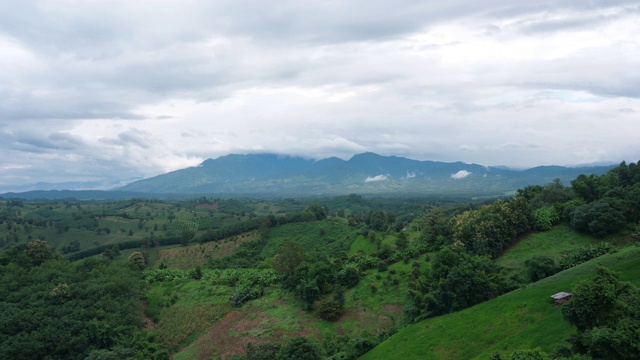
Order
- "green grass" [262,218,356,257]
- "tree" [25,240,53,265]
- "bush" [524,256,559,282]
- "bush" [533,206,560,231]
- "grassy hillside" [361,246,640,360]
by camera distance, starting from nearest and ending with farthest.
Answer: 1. "grassy hillside" [361,246,640,360]
2. "bush" [524,256,559,282]
3. "bush" [533,206,560,231]
4. "tree" [25,240,53,265]
5. "green grass" [262,218,356,257]

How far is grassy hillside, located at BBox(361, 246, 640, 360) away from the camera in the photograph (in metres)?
25.2

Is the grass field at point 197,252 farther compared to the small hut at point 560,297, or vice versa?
the grass field at point 197,252

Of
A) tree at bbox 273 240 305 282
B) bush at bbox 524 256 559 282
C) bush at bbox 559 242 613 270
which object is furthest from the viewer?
tree at bbox 273 240 305 282

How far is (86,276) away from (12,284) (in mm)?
7936

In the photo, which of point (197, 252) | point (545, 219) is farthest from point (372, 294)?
point (197, 252)

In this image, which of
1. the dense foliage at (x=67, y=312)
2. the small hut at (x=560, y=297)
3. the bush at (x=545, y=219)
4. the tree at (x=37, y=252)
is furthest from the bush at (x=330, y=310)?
the tree at (x=37, y=252)

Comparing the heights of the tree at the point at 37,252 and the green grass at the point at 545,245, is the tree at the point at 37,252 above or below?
above

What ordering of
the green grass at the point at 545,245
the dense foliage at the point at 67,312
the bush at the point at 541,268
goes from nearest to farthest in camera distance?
the bush at the point at 541,268
the dense foliage at the point at 67,312
the green grass at the point at 545,245

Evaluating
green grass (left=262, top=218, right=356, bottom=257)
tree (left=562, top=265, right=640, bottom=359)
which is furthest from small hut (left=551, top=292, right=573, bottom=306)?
green grass (left=262, top=218, right=356, bottom=257)

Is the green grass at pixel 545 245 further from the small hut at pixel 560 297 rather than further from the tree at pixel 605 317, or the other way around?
the tree at pixel 605 317

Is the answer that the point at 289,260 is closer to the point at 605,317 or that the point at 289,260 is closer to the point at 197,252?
the point at 605,317

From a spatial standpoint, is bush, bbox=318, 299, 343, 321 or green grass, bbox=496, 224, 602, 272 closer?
green grass, bbox=496, 224, 602, 272

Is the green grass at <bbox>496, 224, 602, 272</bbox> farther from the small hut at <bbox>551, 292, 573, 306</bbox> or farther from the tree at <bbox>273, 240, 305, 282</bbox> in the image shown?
the tree at <bbox>273, 240, 305, 282</bbox>

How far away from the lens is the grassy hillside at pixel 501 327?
25188mm
